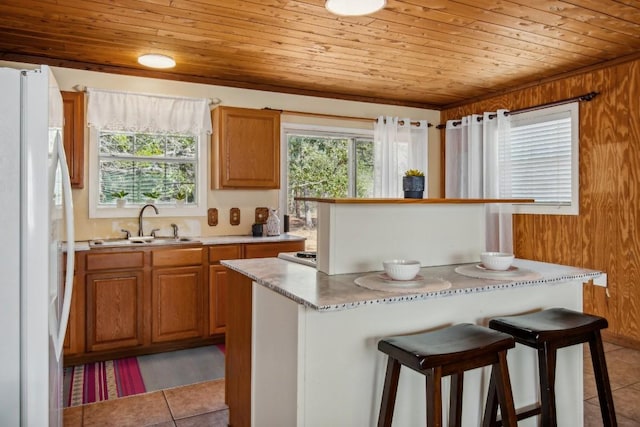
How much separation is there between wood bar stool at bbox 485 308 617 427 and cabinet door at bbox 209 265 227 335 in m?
2.36

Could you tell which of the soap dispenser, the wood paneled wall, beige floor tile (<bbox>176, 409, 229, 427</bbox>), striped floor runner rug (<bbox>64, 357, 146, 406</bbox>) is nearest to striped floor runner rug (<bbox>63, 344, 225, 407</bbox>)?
striped floor runner rug (<bbox>64, 357, 146, 406</bbox>)

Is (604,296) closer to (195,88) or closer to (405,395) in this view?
(405,395)

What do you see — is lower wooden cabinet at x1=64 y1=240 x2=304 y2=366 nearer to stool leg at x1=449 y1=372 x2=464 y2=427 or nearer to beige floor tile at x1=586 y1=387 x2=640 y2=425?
stool leg at x1=449 y1=372 x2=464 y2=427

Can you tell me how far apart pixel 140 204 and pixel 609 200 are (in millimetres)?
3941

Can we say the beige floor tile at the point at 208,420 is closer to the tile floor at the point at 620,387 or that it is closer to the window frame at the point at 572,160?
the tile floor at the point at 620,387

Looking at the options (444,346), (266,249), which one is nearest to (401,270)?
(444,346)

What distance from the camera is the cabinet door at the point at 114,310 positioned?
3.40 m

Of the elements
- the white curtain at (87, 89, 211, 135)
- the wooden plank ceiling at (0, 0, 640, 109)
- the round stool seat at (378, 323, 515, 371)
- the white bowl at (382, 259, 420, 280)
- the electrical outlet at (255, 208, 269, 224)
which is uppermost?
the wooden plank ceiling at (0, 0, 640, 109)

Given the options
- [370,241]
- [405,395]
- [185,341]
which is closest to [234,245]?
[185,341]

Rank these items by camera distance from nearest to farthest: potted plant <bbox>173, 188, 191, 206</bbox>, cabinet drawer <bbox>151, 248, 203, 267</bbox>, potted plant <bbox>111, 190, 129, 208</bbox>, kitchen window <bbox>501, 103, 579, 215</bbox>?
cabinet drawer <bbox>151, 248, 203, 267</bbox>, potted plant <bbox>111, 190, 129, 208</bbox>, kitchen window <bbox>501, 103, 579, 215</bbox>, potted plant <bbox>173, 188, 191, 206</bbox>

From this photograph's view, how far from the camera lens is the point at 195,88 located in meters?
4.26

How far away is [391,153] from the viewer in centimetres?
511

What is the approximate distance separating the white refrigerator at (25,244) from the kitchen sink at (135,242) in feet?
7.10

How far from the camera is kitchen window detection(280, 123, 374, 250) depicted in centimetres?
481
